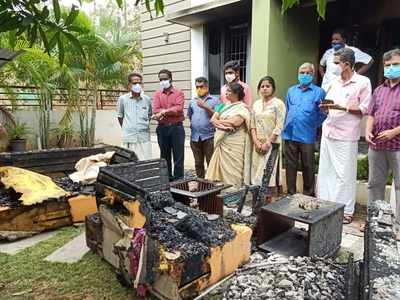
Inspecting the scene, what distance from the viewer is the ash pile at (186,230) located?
2.30 meters

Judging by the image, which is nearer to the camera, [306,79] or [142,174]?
[142,174]

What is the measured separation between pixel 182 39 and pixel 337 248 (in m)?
6.12

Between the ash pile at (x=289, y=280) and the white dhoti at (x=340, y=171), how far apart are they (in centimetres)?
149

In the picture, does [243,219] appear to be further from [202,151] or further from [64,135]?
[64,135]

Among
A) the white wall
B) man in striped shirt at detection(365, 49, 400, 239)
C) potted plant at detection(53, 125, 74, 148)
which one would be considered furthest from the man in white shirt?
potted plant at detection(53, 125, 74, 148)

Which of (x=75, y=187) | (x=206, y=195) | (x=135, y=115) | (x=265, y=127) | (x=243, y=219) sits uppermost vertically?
(x=135, y=115)

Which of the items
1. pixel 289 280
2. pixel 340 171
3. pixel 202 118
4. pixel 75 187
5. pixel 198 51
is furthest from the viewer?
pixel 198 51

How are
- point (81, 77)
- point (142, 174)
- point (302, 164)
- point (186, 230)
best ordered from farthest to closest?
point (81, 77), point (302, 164), point (142, 174), point (186, 230)

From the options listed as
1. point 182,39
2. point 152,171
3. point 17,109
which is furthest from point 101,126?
point 152,171

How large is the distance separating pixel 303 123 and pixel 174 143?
196 centimetres

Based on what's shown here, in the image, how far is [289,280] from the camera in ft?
7.45

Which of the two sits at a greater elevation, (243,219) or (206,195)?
(206,195)

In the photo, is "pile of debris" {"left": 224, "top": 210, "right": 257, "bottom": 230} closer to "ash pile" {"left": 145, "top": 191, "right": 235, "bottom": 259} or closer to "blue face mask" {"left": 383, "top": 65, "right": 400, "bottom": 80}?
"ash pile" {"left": 145, "top": 191, "right": 235, "bottom": 259}

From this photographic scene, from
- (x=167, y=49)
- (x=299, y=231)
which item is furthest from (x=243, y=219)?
(x=167, y=49)
